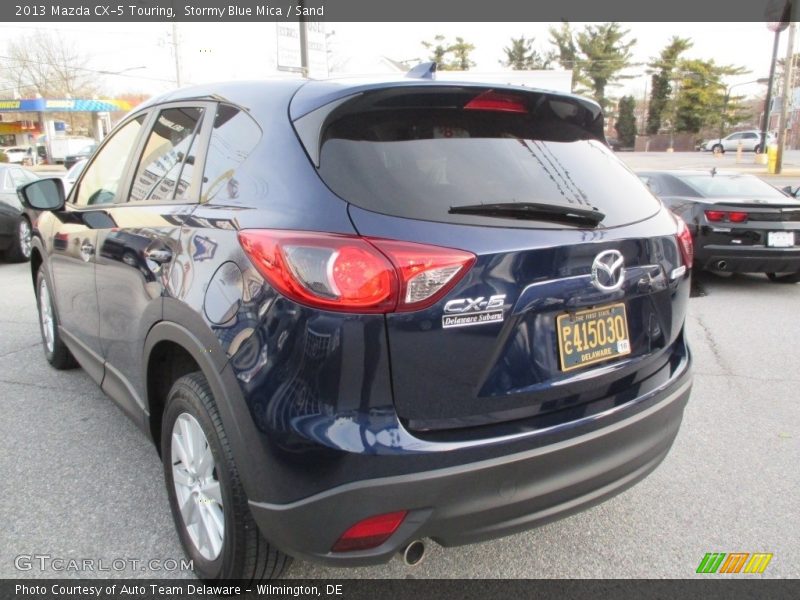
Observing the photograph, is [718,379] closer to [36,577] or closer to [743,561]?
[743,561]

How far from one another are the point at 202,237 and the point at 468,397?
3.31ft

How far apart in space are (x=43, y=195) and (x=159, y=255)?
5.04 ft

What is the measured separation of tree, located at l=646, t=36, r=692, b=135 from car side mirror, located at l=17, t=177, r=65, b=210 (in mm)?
64387

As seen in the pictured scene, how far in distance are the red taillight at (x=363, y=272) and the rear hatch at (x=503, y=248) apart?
3cm

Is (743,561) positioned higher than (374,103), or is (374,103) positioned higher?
(374,103)

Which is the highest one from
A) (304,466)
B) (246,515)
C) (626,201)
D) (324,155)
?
(324,155)

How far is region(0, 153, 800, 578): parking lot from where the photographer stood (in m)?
2.42

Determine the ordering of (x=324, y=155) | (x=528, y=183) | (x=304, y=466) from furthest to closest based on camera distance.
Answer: (x=528, y=183)
(x=324, y=155)
(x=304, y=466)

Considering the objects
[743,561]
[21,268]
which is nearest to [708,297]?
[743,561]

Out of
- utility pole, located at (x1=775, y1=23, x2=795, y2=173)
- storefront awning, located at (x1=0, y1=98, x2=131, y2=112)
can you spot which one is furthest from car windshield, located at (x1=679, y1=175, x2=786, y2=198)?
storefront awning, located at (x1=0, y1=98, x2=131, y2=112)

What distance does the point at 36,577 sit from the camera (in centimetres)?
232

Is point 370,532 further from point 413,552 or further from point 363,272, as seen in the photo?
point 363,272

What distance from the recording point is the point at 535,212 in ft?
6.31
